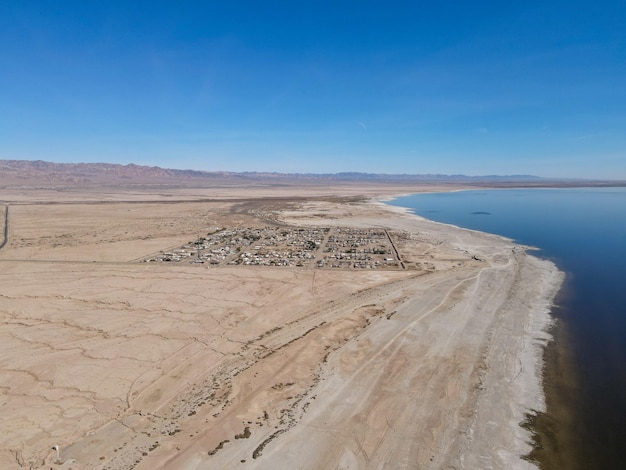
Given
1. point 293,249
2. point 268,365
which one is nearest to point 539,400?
point 268,365

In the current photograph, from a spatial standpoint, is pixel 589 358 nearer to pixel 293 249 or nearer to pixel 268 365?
pixel 268 365

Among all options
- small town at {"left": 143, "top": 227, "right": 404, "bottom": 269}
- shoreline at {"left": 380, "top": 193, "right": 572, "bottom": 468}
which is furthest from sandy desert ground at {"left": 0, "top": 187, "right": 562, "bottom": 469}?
small town at {"left": 143, "top": 227, "right": 404, "bottom": 269}

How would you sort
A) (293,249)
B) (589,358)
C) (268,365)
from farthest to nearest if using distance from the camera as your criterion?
1. (293,249)
2. (589,358)
3. (268,365)

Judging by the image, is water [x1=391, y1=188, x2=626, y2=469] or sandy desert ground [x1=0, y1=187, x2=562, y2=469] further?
water [x1=391, y1=188, x2=626, y2=469]

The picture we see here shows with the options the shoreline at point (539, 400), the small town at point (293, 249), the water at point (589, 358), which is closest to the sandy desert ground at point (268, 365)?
the shoreline at point (539, 400)

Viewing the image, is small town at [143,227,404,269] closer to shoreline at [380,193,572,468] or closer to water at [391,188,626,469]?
shoreline at [380,193,572,468]

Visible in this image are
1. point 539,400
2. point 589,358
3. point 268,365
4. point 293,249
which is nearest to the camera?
point 539,400
